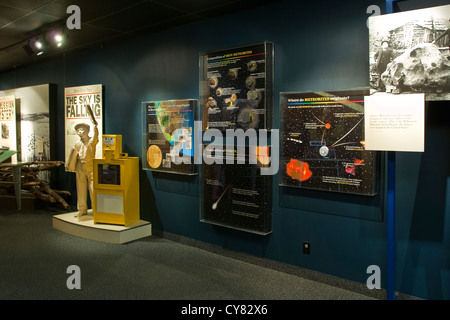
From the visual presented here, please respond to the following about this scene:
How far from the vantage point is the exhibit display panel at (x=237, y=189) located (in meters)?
3.88

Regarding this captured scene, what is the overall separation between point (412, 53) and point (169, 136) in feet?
10.1

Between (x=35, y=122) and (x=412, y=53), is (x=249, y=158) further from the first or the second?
(x=35, y=122)

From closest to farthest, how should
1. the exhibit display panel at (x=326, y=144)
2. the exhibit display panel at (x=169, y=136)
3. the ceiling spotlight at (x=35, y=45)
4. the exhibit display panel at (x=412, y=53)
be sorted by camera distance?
the exhibit display panel at (x=412, y=53) → the exhibit display panel at (x=326, y=144) → the exhibit display panel at (x=169, y=136) → the ceiling spotlight at (x=35, y=45)

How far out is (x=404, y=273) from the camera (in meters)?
3.08

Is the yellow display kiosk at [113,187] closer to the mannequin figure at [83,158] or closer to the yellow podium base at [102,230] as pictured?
the yellow podium base at [102,230]

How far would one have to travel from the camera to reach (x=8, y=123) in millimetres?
7711

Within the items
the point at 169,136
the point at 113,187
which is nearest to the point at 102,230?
the point at 113,187

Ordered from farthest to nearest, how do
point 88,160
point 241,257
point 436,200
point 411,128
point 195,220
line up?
1. point 88,160
2. point 195,220
3. point 241,257
4. point 436,200
5. point 411,128

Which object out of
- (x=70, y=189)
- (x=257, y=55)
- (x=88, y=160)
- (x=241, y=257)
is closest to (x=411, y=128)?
(x=257, y=55)

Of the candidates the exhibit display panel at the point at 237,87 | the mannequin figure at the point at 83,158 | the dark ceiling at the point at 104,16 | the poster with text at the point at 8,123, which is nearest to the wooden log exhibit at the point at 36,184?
the poster with text at the point at 8,123

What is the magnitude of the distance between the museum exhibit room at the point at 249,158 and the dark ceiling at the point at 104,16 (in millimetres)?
37

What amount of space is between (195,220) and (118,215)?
3.49ft

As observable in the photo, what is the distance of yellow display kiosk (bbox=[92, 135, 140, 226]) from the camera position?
16.0ft
